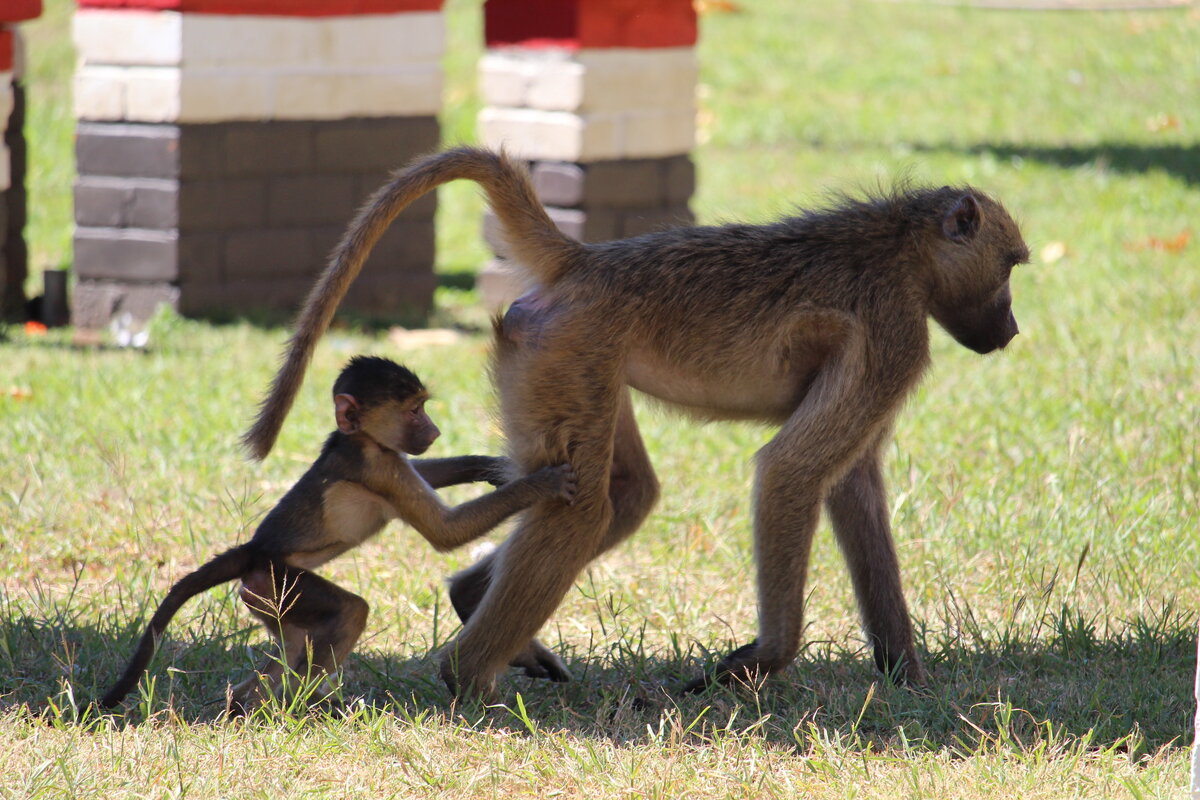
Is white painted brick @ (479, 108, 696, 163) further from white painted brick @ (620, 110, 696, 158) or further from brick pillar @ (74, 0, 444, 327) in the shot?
brick pillar @ (74, 0, 444, 327)

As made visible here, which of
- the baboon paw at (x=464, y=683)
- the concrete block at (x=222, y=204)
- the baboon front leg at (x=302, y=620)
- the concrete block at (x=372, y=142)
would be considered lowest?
the baboon paw at (x=464, y=683)

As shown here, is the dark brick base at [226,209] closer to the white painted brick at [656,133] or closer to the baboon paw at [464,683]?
the white painted brick at [656,133]

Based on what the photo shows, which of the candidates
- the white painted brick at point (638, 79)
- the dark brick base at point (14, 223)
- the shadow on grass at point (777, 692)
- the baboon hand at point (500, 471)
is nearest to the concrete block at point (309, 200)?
the dark brick base at point (14, 223)

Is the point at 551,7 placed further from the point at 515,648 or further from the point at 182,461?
the point at 515,648

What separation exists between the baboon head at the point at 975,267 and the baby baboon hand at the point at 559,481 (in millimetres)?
1110

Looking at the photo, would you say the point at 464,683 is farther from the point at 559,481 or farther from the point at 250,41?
the point at 250,41

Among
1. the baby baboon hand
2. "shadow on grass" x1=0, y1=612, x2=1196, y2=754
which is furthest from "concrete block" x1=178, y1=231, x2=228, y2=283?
the baby baboon hand

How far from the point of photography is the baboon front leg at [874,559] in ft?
13.3

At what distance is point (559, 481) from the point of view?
3.60 m

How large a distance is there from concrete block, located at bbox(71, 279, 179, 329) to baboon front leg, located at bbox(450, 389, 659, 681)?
14.3ft

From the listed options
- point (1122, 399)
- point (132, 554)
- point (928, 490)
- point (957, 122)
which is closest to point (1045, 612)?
point (928, 490)

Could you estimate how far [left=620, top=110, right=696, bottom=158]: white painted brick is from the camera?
8.70 metres

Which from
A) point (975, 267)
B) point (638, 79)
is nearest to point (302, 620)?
point (975, 267)

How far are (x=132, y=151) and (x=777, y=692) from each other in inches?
206
